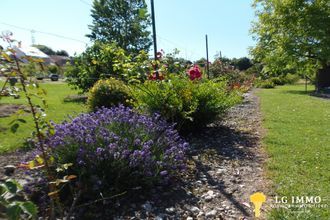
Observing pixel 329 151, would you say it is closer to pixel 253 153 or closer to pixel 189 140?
pixel 253 153

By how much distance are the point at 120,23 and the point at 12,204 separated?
35.6 metres

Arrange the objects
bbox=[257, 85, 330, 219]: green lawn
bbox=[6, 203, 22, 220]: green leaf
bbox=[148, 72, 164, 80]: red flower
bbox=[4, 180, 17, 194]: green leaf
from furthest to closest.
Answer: bbox=[148, 72, 164, 80]: red flower < bbox=[257, 85, 330, 219]: green lawn < bbox=[4, 180, 17, 194]: green leaf < bbox=[6, 203, 22, 220]: green leaf

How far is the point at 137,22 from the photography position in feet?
115

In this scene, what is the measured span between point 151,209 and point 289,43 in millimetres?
20995

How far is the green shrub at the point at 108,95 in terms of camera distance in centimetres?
761

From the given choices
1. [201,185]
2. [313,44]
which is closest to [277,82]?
[313,44]

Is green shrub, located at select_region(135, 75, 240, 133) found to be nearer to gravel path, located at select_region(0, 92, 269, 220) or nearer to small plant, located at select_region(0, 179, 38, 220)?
gravel path, located at select_region(0, 92, 269, 220)

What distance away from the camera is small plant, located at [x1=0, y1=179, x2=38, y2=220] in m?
1.43

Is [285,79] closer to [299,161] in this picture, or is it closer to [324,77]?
[324,77]

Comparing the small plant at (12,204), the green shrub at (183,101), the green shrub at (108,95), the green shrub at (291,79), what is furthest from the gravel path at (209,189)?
the green shrub at (291,79)

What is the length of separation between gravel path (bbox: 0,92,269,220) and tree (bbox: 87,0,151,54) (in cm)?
3052

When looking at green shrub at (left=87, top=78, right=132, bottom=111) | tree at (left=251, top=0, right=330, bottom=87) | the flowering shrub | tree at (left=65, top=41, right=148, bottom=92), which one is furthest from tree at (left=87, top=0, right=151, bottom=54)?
the flowering shrub

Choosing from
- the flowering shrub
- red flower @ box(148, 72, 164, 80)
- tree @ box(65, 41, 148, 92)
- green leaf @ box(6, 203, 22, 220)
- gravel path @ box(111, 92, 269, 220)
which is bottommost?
gravel path @ box(111, 92, 269, 220)

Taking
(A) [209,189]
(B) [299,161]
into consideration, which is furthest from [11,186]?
(B) [299,161]
